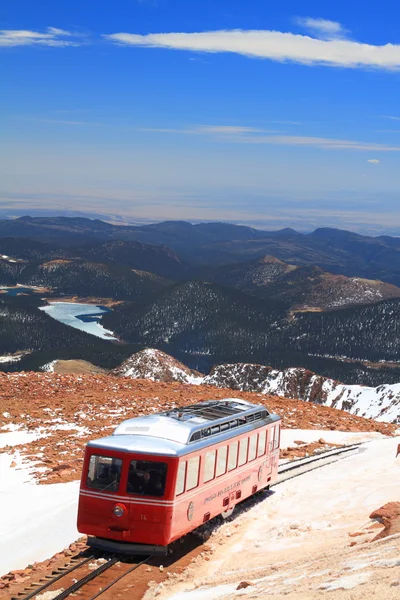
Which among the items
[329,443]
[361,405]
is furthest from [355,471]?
[361,405]

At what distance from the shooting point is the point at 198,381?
138250 millimetres

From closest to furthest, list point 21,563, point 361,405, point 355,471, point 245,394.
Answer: point 21,563
point 355,471
point 245,394
point 361,405

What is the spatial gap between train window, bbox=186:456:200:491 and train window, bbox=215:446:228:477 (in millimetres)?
1505

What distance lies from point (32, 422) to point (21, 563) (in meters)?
19.5

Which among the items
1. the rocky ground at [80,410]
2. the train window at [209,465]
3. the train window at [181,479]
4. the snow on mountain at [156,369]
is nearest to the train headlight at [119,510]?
the train window at [181,479]

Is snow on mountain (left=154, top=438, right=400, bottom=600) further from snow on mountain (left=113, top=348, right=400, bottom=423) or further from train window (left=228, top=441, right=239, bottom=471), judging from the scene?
snow on mountain (left=113, top=348, right=400, bottom=423)

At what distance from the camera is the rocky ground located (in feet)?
119

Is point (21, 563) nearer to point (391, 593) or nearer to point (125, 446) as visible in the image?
point (125, 446)

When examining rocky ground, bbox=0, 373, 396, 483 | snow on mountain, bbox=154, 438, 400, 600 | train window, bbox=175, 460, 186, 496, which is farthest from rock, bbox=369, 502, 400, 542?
rocky ground, bbox=0, 373, 396, 483

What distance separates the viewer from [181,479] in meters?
21.4

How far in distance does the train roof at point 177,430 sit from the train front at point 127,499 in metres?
0.12

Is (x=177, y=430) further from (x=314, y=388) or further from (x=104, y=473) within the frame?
(x=314, y=388)

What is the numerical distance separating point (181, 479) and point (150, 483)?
90 cm

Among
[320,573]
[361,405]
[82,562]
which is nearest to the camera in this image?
[320,573]
